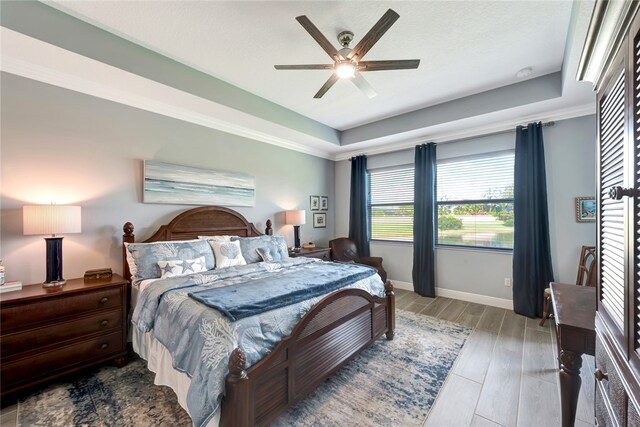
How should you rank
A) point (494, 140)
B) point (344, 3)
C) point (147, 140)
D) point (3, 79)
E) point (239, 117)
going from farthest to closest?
1. point (494, 140)
2. point (239, 117)
3. point (147, 140)
4. point (3, 79)
5. point (344, 3)

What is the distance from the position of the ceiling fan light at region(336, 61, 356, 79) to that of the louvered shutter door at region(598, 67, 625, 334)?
58.5 inches

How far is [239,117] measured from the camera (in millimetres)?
3404

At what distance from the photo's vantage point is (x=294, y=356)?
1739mm

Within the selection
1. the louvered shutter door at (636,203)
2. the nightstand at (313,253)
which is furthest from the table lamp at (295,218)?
the louvered shutter door at (636,203)

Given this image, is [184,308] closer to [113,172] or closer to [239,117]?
[113,172]

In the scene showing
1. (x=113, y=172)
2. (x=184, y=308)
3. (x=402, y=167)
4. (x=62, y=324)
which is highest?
(x=402, y=167)

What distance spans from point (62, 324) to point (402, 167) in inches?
183

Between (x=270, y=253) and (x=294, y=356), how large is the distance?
1.83 meters

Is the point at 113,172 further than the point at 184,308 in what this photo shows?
Yes

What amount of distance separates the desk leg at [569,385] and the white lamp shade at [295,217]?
11.3ft

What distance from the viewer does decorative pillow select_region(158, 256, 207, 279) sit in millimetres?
2587

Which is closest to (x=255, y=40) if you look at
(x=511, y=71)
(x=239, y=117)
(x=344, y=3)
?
(x=344, y=3)

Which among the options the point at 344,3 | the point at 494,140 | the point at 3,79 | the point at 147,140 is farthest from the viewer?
the point at 494,140

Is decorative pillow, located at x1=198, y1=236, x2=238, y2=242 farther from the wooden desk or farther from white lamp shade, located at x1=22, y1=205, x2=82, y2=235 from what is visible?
the wooden desk
